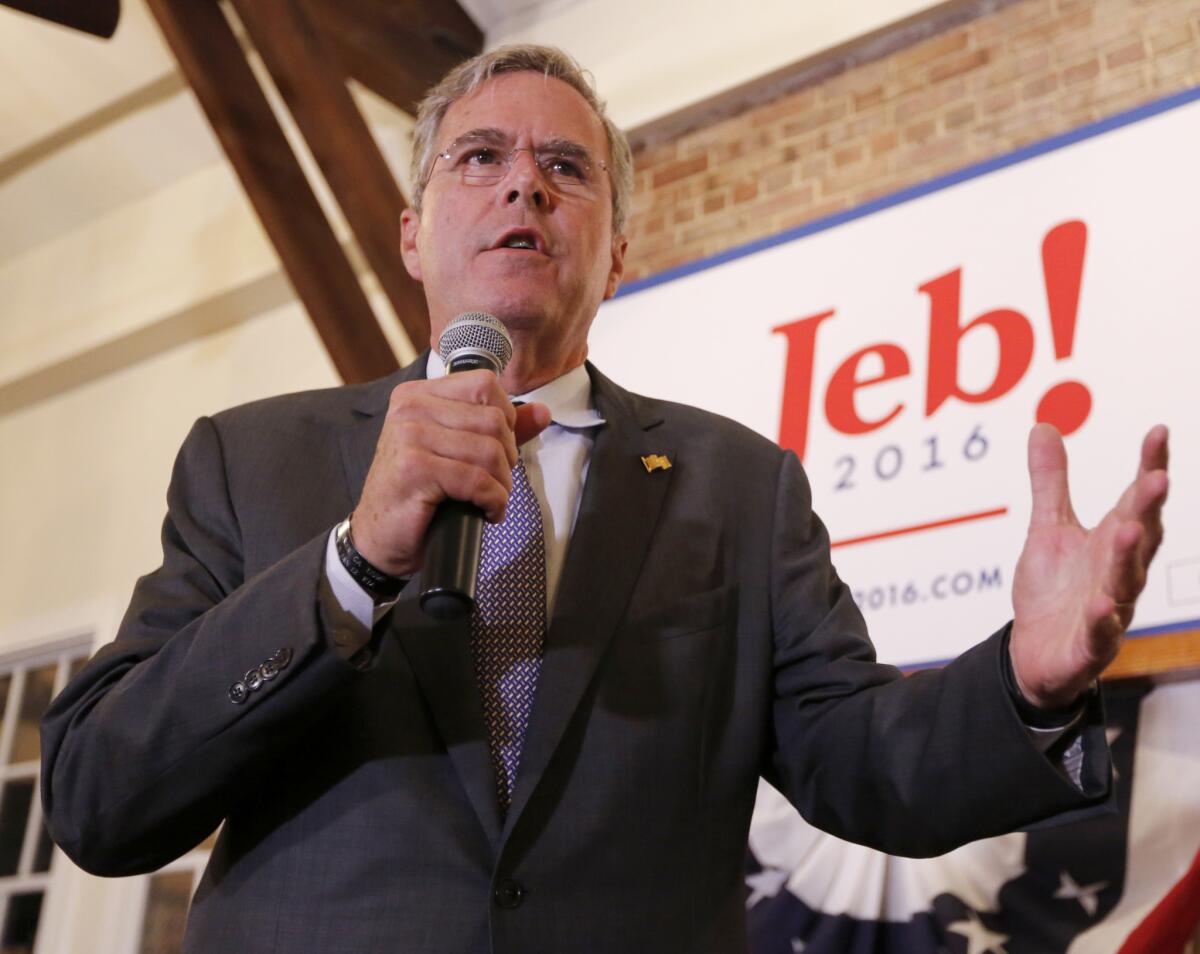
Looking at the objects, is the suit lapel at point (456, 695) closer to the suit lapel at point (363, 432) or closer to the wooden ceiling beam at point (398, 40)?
the suit lapel at point (363, 432)

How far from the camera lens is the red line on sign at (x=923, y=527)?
10.5 ft

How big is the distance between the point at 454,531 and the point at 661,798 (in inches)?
15.9

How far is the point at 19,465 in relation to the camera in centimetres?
581

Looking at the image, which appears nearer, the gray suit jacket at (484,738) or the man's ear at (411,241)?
the gray suit jacket at (484,738)

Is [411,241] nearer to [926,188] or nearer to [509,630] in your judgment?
[509,630]

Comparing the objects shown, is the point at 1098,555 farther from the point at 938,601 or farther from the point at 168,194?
the point at 168,194

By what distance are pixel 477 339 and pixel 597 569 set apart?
269mm

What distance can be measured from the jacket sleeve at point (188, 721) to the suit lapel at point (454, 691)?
122 millimetres

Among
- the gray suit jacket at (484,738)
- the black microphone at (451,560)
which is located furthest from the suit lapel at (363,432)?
the black microphone at (451,560)

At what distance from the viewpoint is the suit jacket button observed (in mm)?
1201

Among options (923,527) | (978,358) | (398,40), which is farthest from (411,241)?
(398,40)

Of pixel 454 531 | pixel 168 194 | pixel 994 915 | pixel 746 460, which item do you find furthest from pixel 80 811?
pixel 168 194

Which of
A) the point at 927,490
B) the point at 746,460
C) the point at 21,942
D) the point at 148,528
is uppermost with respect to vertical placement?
the point at 148,528

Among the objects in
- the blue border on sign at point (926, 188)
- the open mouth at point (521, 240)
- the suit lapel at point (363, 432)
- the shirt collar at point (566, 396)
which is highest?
the blue border on sign at point (926, 188)
